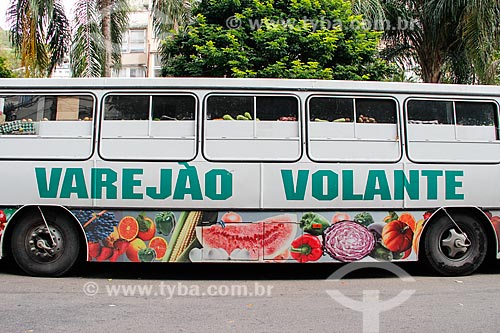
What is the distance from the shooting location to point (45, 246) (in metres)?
7.07

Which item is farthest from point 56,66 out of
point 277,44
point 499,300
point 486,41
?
point 499,300

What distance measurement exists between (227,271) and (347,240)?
1.91 meters

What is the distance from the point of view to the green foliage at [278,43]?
1224cm

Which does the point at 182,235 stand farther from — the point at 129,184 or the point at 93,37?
the point at 93,37

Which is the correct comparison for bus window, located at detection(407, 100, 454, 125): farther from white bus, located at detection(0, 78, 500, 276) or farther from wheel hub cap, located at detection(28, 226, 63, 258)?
wheel hub cap, located at detection(28, 226, 63, 258)

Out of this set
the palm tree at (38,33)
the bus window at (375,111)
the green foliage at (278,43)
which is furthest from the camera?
the palm tree at (38,33)

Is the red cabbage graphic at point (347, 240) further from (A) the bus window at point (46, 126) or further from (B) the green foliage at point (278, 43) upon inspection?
(B) the green foliage at point (278, 43)

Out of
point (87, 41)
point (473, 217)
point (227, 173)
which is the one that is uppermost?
point (87, 41)

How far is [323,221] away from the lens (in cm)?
702

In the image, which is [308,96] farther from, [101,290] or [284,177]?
[101,290]

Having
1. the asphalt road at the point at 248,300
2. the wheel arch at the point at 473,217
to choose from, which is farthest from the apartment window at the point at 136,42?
the wheel arch at the point at 473,217

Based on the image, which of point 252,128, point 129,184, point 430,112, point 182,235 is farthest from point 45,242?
point 430,112

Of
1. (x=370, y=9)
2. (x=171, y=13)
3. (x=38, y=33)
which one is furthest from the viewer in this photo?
(x=171, y=13)

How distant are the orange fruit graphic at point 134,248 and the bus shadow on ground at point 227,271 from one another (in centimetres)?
51
